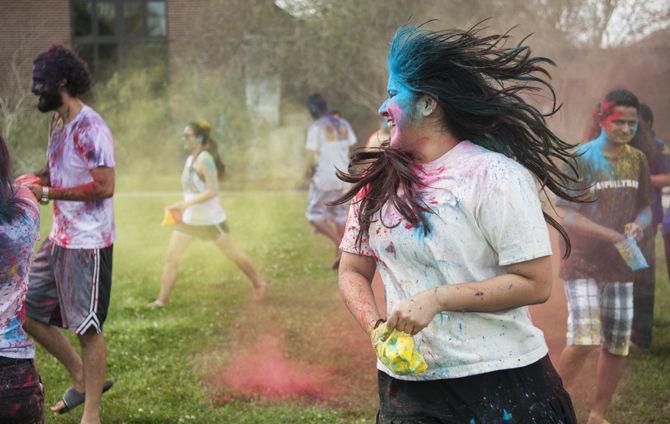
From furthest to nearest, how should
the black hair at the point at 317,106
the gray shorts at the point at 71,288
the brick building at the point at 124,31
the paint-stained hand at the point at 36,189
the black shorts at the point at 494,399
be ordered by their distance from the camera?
the brick building at the point at 124,31 < the black hair at the point at 317,106 < the gray shorts at the point at 71,288 < the paint-stained hand at the point at 36,189 < the black shorts at the point at 494,399

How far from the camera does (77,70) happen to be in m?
4.47

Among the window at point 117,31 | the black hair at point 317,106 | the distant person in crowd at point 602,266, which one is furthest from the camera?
the window at point 117,31

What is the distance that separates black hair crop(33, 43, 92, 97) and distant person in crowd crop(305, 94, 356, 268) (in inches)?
216

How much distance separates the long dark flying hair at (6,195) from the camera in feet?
9.82

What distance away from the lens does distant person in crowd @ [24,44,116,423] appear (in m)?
4.36

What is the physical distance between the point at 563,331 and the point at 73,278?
11.9 feet

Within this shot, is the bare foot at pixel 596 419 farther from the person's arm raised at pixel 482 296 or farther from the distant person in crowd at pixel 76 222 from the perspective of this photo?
the distant person in crowd at pixel 76 222

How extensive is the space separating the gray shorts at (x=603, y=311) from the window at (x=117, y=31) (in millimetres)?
21215

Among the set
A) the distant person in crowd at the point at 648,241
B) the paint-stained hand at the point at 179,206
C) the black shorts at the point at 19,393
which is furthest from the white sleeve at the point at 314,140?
the black shorts at the point at 19,393

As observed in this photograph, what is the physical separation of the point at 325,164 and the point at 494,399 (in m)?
7.93

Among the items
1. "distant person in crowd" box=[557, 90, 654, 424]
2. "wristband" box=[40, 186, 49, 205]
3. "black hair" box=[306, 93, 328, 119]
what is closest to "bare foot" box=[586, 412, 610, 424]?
"distant person in crowd" box=[557, 90, 654, 424]

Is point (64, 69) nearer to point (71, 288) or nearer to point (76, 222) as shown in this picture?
point (76, 222)

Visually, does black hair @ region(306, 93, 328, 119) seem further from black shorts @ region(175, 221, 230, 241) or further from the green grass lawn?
black shorts @ region(175, 221, 230, 241)

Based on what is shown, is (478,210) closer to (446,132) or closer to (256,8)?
(446,132)
